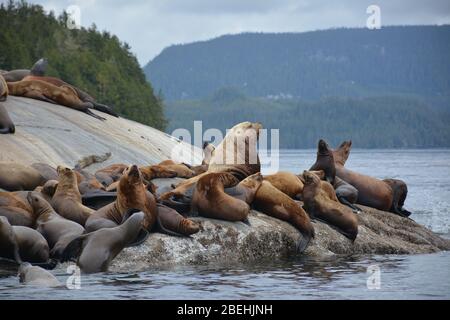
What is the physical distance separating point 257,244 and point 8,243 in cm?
327

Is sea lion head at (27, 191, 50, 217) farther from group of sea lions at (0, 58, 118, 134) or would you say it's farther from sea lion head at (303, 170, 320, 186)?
group of sea lions at (0, 58, 118, 134)

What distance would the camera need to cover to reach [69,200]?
14.6m

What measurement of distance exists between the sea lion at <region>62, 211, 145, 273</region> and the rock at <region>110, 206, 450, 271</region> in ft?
0.70

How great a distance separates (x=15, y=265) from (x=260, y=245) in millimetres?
3226

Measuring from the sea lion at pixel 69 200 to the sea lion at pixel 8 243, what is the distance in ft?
4.75

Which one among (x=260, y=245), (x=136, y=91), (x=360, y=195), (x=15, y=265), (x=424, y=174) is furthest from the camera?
(x=136, y=91)

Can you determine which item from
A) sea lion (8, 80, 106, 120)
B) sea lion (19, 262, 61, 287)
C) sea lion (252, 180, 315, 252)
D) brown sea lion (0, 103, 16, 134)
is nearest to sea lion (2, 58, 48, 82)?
sea lion (8, 80, 106, 120)

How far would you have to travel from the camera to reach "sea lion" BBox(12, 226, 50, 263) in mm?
13070

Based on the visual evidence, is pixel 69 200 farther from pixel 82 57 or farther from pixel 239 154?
pixel 82 57

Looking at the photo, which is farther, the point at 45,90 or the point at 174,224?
the point at 45,90

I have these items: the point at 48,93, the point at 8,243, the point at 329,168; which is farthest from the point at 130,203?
the point at 48,93
